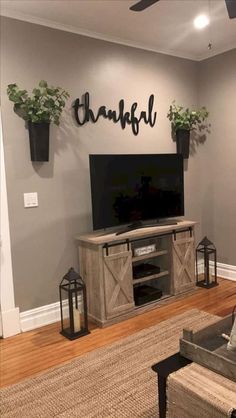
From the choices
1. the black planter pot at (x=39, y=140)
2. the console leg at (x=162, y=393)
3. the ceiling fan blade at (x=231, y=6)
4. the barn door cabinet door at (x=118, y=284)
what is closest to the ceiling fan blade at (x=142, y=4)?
the ceiling fan blade at (x=231, y=6)

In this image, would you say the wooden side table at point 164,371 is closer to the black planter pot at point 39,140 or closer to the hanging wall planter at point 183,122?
the black planter pot at point 39,140

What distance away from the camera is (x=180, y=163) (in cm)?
372

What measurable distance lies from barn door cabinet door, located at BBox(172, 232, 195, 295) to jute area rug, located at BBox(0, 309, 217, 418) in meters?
0.93

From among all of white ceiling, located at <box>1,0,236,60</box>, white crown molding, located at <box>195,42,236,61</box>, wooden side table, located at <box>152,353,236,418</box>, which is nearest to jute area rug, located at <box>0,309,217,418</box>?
wooden side table, located at <box>152,353,236,418</box>

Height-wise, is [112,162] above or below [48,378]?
above

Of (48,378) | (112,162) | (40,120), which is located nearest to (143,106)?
(112,162)

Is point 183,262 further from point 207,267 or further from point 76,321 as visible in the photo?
point 76,321

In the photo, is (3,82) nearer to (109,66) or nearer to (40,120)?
(40,120)

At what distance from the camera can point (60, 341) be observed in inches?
111

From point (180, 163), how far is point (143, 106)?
0.75 metres

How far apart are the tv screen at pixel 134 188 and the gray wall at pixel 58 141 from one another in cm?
29

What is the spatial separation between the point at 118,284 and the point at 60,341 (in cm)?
69

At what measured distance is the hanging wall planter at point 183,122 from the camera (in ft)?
13.1

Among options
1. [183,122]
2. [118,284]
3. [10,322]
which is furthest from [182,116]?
[10,322]
